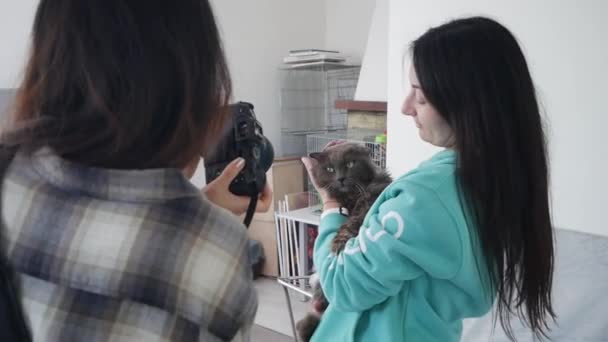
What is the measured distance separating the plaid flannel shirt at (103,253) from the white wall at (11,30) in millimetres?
1972

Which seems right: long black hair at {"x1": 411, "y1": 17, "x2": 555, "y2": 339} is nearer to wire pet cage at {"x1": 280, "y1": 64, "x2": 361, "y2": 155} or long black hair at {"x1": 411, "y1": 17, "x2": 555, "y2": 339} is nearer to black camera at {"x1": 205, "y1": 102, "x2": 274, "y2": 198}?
black camera at {"x1": 205, "y1": 102, "x2": 274, "y2": 198}

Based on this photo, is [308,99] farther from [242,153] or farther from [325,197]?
[242,153]

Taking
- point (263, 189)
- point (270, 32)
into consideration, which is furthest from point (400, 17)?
point (270, 32)

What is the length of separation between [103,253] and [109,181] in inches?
2.9

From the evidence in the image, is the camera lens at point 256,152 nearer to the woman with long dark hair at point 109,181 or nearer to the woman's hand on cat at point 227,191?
the woman's hand on cat at point 227,191

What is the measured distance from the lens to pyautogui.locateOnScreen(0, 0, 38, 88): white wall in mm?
2109

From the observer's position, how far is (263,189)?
80 centimetres

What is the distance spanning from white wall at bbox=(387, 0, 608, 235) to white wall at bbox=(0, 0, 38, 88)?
1774 mm

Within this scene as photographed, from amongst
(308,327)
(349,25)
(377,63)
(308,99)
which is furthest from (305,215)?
(349,25)

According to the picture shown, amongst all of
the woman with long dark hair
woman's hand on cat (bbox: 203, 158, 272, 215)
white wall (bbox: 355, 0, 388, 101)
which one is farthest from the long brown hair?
white wall (bbox: 355, 0, 388, 101)

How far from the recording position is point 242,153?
30.6 inches

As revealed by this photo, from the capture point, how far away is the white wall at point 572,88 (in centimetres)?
135

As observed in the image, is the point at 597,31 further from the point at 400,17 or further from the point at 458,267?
the point at 458,267

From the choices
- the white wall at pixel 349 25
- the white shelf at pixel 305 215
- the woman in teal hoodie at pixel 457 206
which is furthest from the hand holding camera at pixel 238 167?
the white wall at pixel 349 25
